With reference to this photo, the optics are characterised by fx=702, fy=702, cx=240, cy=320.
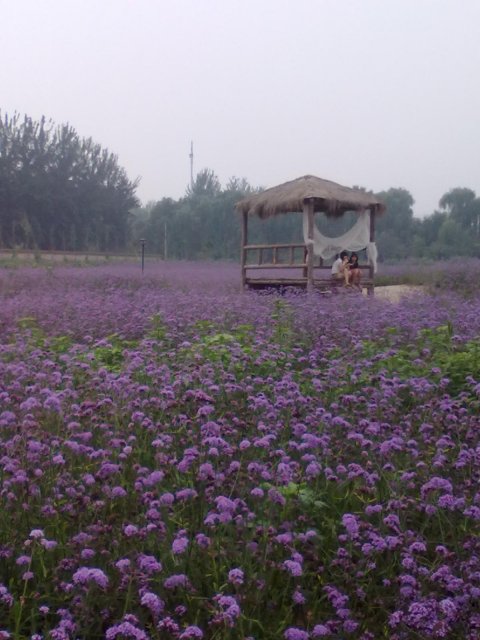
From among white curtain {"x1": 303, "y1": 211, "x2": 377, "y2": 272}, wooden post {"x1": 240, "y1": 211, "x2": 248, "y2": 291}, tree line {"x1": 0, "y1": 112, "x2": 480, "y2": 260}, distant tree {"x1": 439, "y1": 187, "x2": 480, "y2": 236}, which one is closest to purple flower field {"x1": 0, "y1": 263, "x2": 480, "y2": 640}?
white curtain {"x1": 303, "y1": 211, "x2": 377, "y2": 272}

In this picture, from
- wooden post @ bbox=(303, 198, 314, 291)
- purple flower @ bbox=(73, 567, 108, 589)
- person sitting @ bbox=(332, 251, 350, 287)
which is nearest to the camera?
purple flower @ bbox=(73, 567, 108, 589)

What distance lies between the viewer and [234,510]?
224 cm

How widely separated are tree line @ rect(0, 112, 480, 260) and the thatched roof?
2345cm

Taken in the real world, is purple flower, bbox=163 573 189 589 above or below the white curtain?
below

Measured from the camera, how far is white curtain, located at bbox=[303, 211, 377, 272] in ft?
51.3

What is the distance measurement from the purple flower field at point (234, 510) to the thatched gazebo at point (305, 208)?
35.4 ft

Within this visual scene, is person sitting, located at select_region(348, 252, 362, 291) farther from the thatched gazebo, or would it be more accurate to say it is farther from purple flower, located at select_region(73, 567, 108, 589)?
purple flower, located at select_region(73, 567, 108, 589)

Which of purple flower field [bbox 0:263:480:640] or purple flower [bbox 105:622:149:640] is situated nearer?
purple flower [bbox 105:622:149:640]

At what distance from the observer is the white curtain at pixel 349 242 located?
51.3 feet

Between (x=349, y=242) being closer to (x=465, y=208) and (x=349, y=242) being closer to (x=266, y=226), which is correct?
(x=266, y=226)

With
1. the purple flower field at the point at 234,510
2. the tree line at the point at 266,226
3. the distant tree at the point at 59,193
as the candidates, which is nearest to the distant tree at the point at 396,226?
the tree line at the point at 266,226

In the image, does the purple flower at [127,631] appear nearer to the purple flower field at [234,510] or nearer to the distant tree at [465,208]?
the purple flower field at [234,510]

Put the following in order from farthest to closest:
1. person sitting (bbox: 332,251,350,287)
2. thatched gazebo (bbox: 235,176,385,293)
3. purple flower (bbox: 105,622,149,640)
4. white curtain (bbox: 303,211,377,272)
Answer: white curtain (bbox: 303,211,377,272) < thatched gazebo (bbox: 235,176,385,293) < person sitting (bbox: 332,251,350,287) < purple flower (bbox: 105,622,149,640)

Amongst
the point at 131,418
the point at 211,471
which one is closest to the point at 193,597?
the point at 211,471
